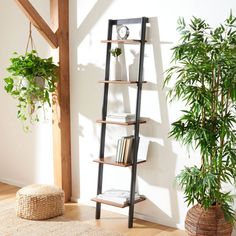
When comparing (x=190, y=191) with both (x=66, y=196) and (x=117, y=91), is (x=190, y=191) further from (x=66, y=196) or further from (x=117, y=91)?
(x=66, y=196)

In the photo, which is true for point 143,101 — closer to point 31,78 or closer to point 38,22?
point 31,78

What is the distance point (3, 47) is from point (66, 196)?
72.0 inches

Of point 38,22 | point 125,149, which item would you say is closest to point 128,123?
point 125,149

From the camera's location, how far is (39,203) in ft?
12.7

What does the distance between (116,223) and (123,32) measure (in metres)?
1.67

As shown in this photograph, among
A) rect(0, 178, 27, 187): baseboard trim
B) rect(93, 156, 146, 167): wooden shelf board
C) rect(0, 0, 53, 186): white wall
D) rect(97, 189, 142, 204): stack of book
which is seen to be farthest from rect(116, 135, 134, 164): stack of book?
rect(0, 178, 27, 187): baseboard trim

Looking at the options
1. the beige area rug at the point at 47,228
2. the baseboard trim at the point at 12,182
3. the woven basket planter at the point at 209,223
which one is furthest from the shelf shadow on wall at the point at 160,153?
the baseboard trim at the point at 12,182

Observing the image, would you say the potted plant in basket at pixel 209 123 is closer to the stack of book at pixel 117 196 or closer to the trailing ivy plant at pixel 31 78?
the stack of book at pixel 117 196

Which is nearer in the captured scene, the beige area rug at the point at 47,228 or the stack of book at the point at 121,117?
the beige area rug at the point at 47,228

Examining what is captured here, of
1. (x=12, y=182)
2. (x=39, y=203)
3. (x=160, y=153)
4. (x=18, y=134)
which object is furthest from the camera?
(x=12, y=182)

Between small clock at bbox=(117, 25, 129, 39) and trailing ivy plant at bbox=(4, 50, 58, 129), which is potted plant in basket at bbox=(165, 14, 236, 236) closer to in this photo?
small clock at bbox=(117, 25, 129, 39)

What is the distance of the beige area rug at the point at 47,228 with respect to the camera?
3.58 metres

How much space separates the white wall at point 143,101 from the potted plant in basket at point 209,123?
19.3 inches

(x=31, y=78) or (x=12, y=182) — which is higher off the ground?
(x=31, y=78)
